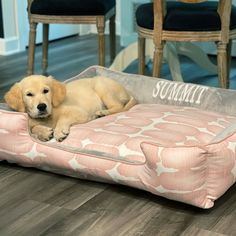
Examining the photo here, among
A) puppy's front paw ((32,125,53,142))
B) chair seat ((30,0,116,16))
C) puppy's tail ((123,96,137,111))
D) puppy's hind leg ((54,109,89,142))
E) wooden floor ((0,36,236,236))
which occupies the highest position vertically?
chair seat ((30,0,116,16))

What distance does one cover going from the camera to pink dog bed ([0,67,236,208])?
1814 millimetres

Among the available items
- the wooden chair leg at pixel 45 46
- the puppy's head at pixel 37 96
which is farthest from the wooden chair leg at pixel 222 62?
the wooden chair leg at pixel 45 46

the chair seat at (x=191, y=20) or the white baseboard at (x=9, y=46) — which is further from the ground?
the chair seat at (x=191, y=20)

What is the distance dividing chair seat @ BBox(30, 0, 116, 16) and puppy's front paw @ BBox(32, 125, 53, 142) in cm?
115

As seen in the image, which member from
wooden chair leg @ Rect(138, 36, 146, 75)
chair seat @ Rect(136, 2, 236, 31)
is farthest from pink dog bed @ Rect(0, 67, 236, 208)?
wooden chair leg @ Rect(138, 36, 146, 75)

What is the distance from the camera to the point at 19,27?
4.54m

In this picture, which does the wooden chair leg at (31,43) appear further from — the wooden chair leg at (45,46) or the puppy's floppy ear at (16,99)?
the puppy's floppy ear at (16,99)

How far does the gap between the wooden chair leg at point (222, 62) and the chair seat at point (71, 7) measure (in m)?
0.78

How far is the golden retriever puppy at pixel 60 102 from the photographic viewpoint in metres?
2.23

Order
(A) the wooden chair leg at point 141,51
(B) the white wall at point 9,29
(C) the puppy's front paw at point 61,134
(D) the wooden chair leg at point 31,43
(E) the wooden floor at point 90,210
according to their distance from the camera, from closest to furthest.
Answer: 1. (E) the wooden floor at point 90,210
2. (C) the puppy's front paw at point 61,134
3. (A) the wooden chair leg at point 141,51
4. (D) the wooden chair leg at point 31,43
5. (B) the white wall at point 9,29

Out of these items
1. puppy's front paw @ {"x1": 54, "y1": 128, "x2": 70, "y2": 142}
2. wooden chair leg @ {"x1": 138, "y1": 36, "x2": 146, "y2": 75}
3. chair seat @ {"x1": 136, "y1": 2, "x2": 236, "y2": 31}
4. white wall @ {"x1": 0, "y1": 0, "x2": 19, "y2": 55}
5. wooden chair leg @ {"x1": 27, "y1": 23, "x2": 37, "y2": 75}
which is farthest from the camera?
white wall @ {"x1": 0, "y1": 0, "x2": 19, "y2": 55}

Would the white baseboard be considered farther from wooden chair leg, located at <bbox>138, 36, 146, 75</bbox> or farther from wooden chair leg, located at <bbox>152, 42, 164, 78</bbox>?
wooden chair leg, located at <bbox>152, 42, 164, 78</bbox>

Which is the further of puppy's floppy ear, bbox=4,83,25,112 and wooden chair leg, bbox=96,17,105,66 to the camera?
wooden chair leg, bbox=96,17,105,66

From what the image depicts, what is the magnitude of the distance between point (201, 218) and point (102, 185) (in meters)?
0.44
